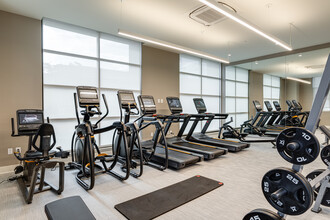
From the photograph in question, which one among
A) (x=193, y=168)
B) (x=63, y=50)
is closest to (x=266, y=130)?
(x=193, y=168)

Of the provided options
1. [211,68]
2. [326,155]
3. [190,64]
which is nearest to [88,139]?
[326,155]

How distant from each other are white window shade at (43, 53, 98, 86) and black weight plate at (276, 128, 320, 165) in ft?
16.5

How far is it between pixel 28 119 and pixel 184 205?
2915mm

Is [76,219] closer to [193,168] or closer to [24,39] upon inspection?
[193,168]

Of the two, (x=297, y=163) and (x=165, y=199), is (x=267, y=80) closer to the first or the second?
(x=165, y=199)

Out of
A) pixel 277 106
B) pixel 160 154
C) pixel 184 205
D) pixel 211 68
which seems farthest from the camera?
pixel 211 68

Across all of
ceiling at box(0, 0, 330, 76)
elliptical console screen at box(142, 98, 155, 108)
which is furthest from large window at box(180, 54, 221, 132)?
elliptical console screen at box(142, 98, 155, 108)

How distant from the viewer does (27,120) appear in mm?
3301

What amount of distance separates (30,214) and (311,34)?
766 cm

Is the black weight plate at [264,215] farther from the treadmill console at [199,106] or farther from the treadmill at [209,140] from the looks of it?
the treadmill console at [199,106]

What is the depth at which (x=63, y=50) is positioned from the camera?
193 inches

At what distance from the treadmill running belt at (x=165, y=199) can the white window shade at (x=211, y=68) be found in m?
6.16

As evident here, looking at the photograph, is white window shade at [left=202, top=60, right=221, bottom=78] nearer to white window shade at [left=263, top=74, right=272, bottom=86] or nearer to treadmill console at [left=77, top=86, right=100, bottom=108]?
white window shade at [left=263, top=74, right=272, bottom=86]

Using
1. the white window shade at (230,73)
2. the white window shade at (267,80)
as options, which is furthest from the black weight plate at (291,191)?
the white window shade at (267,80)
